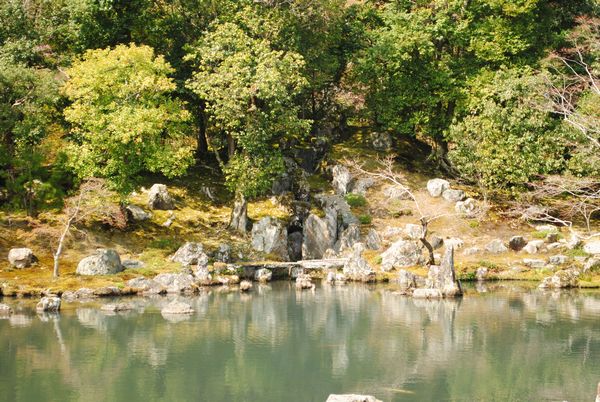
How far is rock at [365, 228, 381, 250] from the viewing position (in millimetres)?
59812

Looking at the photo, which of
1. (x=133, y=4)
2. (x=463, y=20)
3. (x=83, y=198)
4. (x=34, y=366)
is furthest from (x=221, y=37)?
(x=34, y=366)

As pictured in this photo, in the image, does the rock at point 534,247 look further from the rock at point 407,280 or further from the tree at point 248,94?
the tree at point 248,94

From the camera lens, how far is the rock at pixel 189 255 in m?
52.6

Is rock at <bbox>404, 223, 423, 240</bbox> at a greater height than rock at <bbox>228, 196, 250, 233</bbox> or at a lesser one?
lesser

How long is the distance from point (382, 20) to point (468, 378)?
48306 mm

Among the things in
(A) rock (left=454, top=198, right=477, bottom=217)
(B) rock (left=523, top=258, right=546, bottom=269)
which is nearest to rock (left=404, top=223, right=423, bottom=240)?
(A) rock (left=454, top=198, right=477, bottom=217)

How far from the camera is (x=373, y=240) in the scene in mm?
60031

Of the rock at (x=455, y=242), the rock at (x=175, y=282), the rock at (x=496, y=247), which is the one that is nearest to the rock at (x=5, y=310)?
the rock at (x=175, y=282)

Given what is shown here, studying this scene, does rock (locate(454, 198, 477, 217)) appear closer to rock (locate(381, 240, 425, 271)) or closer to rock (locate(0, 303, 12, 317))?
rock (locate(381, 240, 425, 271))

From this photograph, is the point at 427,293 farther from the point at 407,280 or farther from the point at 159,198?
the point at 159,198

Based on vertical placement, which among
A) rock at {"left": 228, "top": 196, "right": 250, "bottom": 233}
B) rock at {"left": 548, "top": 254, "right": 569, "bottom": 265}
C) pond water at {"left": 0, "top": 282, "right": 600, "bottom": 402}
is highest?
rock at {"left": 228, "top": 196, "right": 250, "bottom": 233}

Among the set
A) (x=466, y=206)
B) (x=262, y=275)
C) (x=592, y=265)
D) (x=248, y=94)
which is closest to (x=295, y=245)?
(x=262, y=275)

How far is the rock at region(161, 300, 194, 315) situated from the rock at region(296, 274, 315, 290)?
34.8 ft

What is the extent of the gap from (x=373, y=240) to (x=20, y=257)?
89.5 ft
